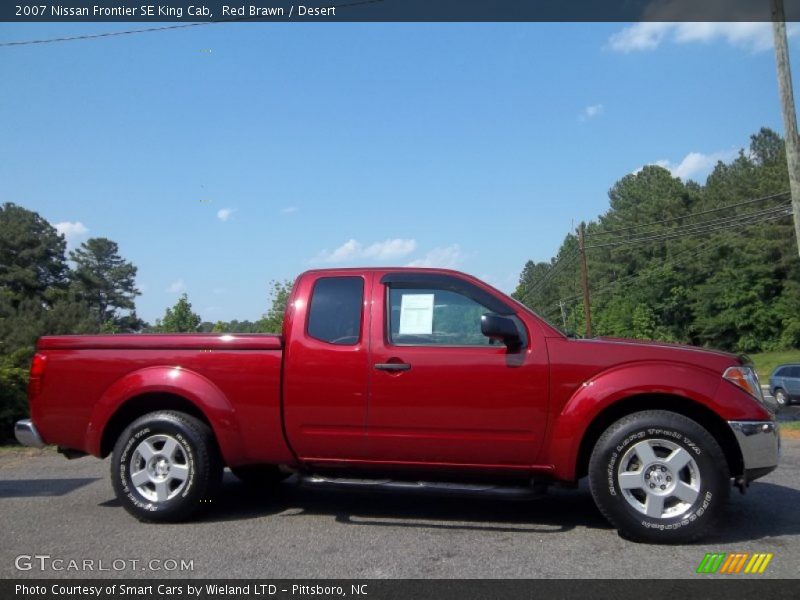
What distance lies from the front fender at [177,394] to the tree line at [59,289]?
33.5 feet

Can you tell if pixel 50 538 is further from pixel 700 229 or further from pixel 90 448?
pixel 700 229

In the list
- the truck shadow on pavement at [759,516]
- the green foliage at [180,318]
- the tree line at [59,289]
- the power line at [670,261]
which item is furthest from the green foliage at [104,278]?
the truck shadow on pavement at [759,516]

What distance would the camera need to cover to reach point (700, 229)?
60969 millimetres

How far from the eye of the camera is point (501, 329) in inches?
177

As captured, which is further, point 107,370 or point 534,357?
point 107,370

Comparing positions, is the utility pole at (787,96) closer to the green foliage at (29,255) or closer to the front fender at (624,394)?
the front fender at (624,394)

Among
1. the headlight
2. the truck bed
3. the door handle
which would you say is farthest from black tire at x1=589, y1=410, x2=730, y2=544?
the truck bed

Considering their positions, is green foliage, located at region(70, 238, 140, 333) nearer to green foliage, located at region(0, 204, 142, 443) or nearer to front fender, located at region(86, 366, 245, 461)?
green foliage, located at region(0, 204, 142, 443)

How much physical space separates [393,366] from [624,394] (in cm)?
156

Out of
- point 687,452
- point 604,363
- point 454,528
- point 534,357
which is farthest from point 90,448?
point 687,452

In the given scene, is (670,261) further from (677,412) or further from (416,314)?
(416,314)

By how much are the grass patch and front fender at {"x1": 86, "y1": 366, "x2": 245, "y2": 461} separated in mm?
50139

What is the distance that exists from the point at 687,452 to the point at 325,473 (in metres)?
2.52
